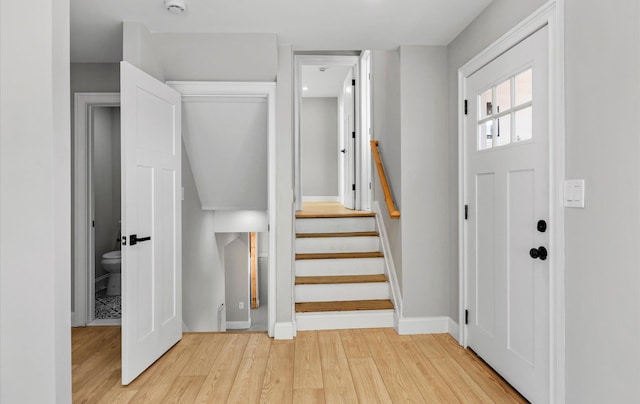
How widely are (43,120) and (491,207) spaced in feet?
7.59

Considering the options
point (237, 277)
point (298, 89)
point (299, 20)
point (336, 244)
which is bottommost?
point (237, 277)

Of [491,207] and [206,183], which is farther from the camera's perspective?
[206,183]

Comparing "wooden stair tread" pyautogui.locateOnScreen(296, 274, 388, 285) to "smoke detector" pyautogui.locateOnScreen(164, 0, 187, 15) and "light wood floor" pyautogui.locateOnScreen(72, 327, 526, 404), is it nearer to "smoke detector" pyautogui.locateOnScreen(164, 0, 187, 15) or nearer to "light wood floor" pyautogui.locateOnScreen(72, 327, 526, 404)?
"light wood floor" pyautogui.locateOnScreen(72, 327, 526, 404)

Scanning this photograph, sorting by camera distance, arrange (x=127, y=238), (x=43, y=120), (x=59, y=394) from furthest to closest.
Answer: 1. (x=127, y=238)
2. (x=59, y=394)
3. (x=43, y=120)

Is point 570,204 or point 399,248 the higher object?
point 570,204

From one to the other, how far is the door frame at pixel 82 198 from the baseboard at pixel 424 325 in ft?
9.21

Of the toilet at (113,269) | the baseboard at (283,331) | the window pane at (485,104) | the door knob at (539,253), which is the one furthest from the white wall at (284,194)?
the toilet at (113,269)

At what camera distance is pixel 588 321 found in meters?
1.60

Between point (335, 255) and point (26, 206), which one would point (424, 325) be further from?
point (26, 206)

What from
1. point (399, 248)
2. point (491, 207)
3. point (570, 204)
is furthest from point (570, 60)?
point (399, 248)

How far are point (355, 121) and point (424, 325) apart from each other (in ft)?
10.5

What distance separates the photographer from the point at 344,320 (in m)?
3.15

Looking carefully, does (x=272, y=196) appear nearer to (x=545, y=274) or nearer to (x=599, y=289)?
(x=545, y=274)

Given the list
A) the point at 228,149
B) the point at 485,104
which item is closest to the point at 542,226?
the point at 485,104
